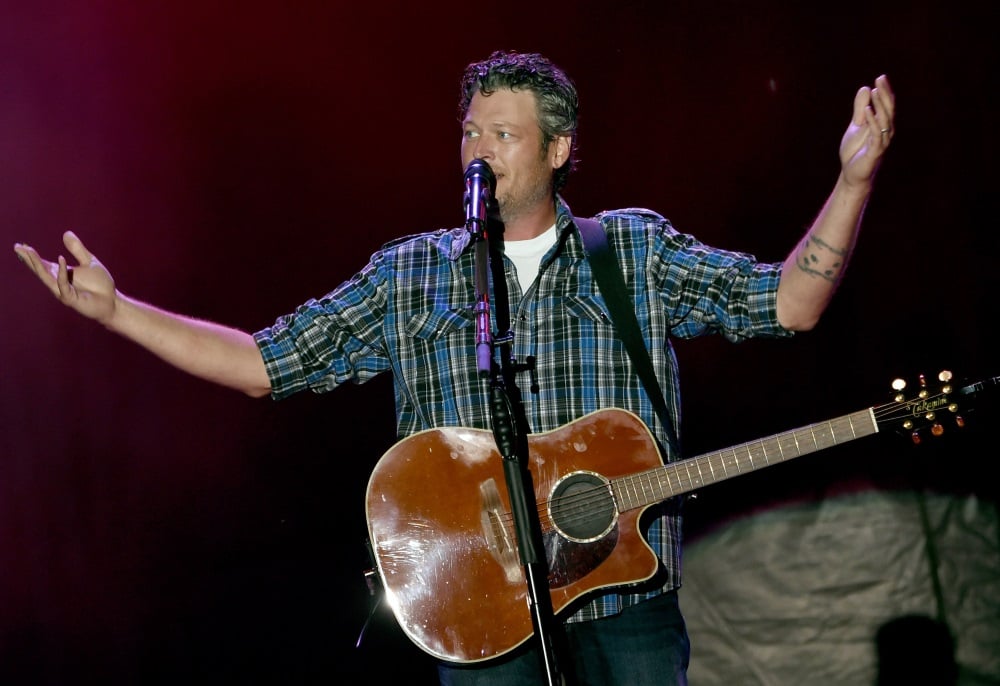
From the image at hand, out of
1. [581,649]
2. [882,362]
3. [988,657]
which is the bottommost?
[988,657]

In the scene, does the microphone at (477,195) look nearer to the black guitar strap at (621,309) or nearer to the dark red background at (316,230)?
the black guitar strap at (621,309)

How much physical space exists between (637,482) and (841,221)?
95cm

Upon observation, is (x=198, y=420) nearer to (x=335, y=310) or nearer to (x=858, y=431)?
(x=335, y=310)

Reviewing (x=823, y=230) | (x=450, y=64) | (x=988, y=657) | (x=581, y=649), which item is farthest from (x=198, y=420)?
(x=988, y=657)

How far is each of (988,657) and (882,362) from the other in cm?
145

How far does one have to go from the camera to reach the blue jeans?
285cm

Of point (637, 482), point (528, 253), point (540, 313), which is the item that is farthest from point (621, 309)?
point (637, 482)

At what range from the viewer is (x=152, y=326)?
10.1ft

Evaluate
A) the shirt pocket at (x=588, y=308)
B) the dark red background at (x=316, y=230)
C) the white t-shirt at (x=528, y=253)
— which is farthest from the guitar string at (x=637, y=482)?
the dark red background at (x=316, y=230)

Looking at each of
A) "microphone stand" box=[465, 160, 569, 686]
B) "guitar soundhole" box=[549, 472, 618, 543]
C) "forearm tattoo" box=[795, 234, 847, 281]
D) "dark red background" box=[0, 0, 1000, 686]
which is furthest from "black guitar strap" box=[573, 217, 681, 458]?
"dark red background" box=[0, 0, 1000, 686]

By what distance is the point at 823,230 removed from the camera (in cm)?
279

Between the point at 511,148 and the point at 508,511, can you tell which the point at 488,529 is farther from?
the point at 511,148

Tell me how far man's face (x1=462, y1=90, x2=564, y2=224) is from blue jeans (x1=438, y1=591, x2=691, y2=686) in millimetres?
1399

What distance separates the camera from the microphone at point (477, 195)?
2578 mm
